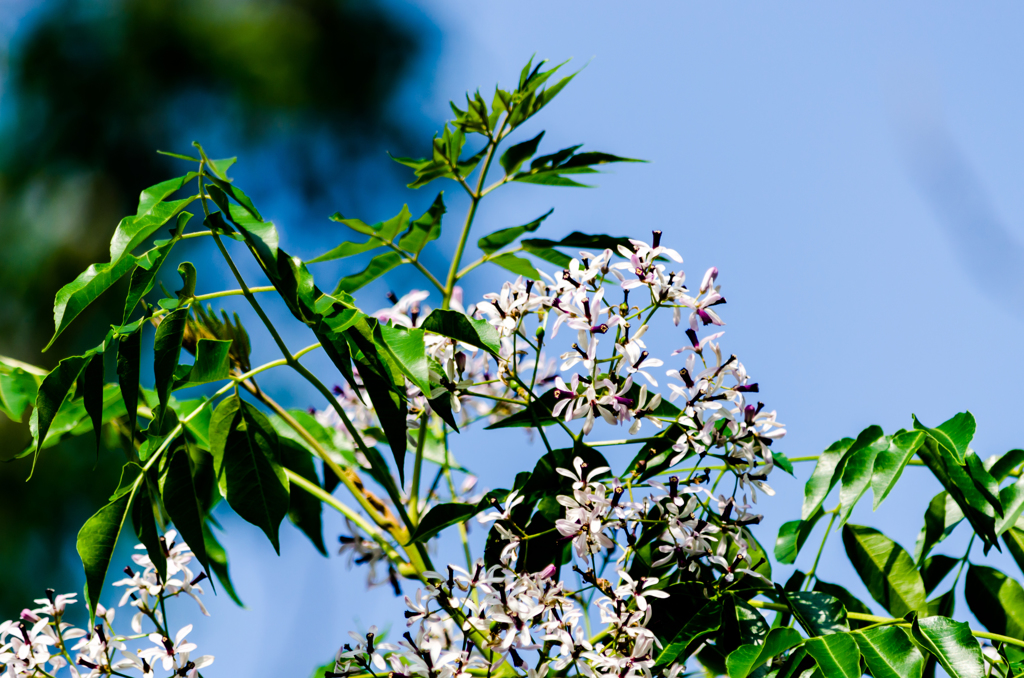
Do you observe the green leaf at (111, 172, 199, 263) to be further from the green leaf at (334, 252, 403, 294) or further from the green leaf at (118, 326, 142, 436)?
the green leaf at (334, 252, 403, 294)

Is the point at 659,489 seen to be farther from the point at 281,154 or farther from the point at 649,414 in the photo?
the point at 281,154

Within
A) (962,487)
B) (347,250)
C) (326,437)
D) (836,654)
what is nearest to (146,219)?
(347,250)

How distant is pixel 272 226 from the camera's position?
2.75 feet

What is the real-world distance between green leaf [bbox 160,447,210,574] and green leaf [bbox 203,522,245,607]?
0.79 feet

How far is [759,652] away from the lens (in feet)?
2.55

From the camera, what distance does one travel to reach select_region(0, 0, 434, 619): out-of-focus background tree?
4738 millimetres

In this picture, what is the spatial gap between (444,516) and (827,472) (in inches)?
17.5

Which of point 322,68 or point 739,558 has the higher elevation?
point 322,68

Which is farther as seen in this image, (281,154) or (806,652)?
(281,154)

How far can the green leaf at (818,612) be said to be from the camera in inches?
32.9

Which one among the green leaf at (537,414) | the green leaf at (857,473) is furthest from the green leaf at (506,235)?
the green leaf at (857,473)

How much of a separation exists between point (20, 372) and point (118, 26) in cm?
558

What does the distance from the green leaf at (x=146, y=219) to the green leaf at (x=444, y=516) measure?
1.32 feet

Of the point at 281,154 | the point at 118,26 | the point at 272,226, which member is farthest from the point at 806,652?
the point at 118,26
